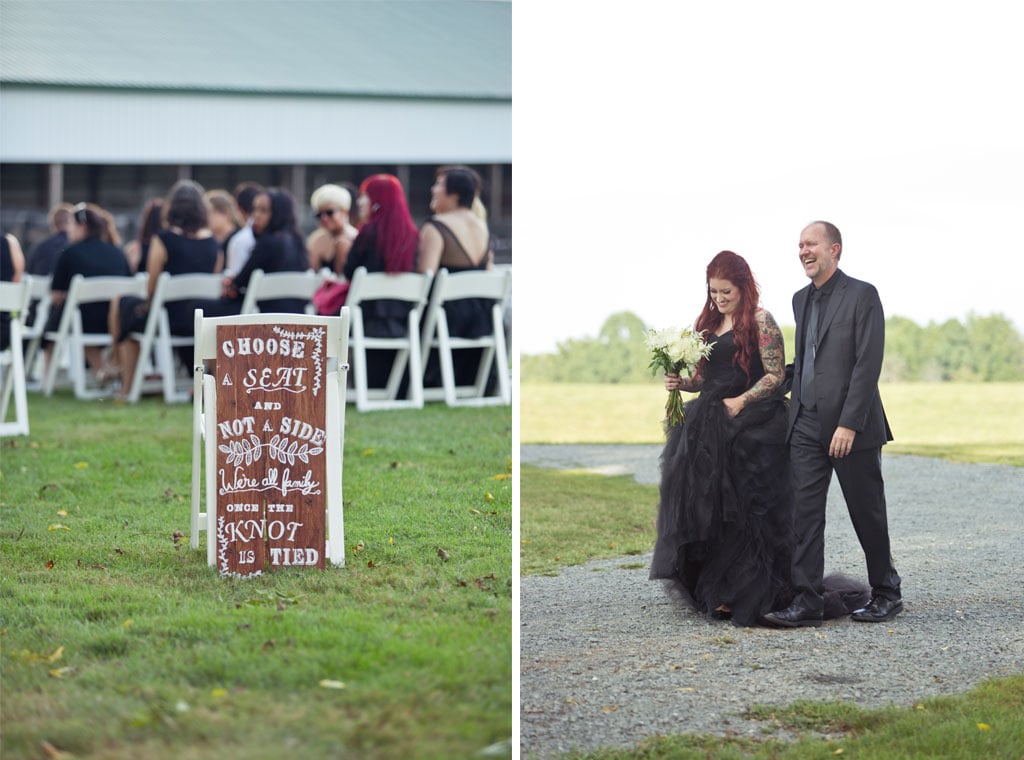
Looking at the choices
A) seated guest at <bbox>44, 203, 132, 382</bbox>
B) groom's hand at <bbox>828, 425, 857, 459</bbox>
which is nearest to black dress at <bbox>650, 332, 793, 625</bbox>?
groom's hand at <bbox>828, 425, 857, 459</bbox>

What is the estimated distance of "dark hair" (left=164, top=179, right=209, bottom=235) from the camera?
34.6ft

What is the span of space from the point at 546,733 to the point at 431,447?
12.4 ft

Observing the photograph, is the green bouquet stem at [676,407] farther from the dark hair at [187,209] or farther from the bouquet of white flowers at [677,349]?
the dark hair at [187,209]

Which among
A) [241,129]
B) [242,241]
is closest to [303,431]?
[242,241]

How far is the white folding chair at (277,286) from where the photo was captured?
10.0 meters

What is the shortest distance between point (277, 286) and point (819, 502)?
5891 mm

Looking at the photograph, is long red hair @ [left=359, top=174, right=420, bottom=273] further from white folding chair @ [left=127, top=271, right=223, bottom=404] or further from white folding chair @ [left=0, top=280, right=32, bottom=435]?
white folding chair @ [left=0, top=280, right=32, bottom=435]

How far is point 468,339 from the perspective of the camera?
33.1 ft

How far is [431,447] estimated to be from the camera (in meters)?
7.93

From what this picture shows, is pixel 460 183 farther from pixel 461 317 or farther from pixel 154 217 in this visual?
pixel 154 217

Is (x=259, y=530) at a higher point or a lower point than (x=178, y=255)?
lower

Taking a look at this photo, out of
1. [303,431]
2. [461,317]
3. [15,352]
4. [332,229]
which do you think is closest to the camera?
[303,431]

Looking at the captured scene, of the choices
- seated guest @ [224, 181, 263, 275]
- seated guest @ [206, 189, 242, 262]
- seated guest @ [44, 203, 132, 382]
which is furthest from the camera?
seated guest @ [206, 189, 242, 262]

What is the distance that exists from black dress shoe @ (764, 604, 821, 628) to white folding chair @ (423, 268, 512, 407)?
4741mm
